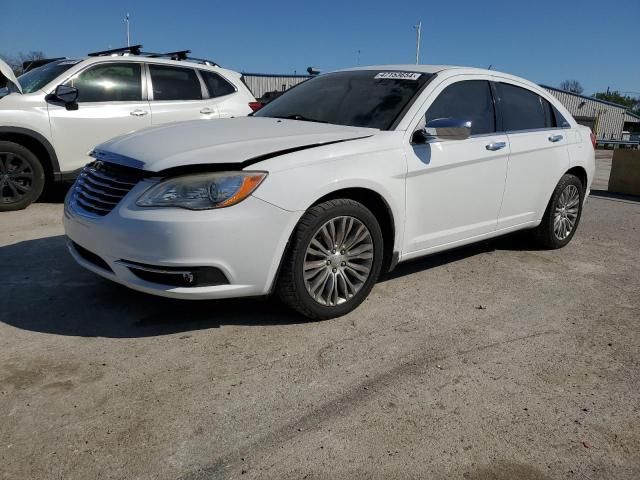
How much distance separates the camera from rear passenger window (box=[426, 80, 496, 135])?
13.0ft

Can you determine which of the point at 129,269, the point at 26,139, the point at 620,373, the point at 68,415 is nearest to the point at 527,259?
the point at 620,373

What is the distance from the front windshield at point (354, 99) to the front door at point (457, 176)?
0.23 meters

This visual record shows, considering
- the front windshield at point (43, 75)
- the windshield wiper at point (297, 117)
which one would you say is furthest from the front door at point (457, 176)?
the front windshield at point (43, 75)

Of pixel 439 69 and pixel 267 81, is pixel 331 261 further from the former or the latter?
pixel 267 81

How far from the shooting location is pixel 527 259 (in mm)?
5031

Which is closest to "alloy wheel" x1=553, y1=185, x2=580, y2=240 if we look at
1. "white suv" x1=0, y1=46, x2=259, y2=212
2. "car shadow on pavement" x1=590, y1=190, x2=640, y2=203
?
"white suv" x1=0, y1=46, x2=259, y2=212

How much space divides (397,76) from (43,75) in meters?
4.66

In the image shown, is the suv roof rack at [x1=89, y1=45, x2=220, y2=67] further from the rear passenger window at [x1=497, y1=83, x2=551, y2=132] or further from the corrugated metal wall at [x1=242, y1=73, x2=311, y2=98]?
the corrugated metal wall at [x1=242, y1=73, x2=311, y2=98]

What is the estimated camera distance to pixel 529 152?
15.1 feet

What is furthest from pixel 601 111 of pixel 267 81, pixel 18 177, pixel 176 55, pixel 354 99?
pixel 18 177

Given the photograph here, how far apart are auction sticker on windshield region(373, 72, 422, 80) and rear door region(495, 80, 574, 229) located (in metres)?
0.88

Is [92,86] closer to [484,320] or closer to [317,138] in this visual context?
[317,138]

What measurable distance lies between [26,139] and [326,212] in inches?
183

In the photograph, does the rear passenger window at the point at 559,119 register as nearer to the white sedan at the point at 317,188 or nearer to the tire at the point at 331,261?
the white sedan at the point at 317,188
